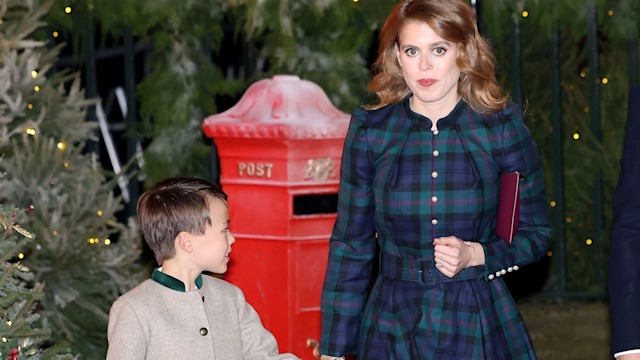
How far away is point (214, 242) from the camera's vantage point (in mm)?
3947

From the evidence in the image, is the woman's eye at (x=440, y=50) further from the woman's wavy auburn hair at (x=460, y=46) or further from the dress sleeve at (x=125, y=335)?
the dress sleeve at (x=125, y=335)

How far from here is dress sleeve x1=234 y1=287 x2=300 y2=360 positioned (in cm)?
407

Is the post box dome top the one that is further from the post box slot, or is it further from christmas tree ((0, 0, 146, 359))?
christmas tree ((0, 0, 146, 359))

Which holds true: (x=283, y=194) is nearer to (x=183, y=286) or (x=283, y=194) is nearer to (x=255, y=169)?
Result: (x=255, y=169)

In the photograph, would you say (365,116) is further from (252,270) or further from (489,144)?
(252,270)

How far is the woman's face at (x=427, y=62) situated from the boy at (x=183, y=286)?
738mm

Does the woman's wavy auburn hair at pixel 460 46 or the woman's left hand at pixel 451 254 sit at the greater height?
the woman's wavy auburn hair at pixel 460 46

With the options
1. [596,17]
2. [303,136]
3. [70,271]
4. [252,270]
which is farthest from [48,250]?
[596,17]

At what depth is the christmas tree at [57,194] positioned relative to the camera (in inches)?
245

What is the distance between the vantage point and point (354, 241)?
4105 millimetres

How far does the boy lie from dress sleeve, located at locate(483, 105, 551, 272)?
0.78 metres

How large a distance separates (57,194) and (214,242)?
2617mm

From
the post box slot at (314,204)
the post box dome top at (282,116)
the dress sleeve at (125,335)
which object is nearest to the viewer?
the dress sleeve at (125,335)

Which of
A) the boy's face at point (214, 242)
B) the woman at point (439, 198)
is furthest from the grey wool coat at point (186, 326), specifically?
the woman at point (439, 198)
